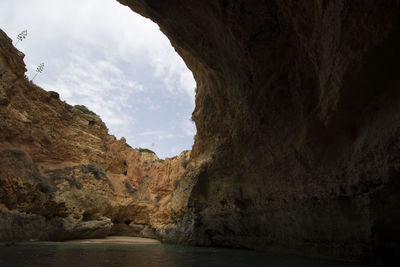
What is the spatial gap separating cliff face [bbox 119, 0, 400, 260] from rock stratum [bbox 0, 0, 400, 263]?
2 cm

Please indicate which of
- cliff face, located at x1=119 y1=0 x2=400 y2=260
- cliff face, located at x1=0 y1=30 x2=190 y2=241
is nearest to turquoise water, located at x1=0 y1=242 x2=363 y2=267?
cliff face, located at x1=119 y1=0 x2=400 y2=260

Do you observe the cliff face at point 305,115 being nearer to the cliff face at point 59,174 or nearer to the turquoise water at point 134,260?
the turquoise water at point 134,260

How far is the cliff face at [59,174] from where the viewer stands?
10242mm

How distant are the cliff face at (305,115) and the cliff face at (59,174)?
8286 millimetres

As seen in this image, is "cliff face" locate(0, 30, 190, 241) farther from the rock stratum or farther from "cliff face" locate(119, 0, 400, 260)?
"cliff face" locate(119, 0, 400, 260)

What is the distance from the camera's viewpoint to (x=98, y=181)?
1536 centimetres

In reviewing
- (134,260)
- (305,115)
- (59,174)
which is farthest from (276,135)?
(59,174)

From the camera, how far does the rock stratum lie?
142 inches

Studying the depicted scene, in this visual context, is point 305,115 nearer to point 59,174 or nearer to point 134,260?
point 134,260

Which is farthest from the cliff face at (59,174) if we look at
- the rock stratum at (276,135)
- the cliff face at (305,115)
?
the cliff face at (305,115)

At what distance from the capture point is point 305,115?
213 inches

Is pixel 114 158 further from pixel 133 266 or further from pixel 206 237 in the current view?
pixel 133 266

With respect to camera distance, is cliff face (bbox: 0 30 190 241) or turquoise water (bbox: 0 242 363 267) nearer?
turquoise water (bbox: 0 242 363 267)

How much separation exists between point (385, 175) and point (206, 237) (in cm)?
850
